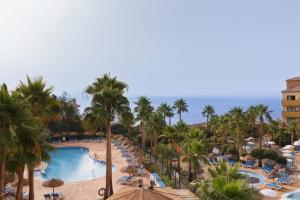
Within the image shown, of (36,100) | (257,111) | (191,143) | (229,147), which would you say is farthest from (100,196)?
(257,111)

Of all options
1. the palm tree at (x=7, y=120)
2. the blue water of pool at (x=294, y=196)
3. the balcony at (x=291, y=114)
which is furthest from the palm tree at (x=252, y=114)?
the palm tree at (x=7, y=120)

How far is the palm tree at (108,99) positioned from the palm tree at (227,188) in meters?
9.47

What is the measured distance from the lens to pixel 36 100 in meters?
16.4

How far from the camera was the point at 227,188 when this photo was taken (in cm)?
1036

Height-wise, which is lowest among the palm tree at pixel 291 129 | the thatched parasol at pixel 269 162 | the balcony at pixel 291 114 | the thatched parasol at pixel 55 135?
the thatched parasol at pixel 269 162

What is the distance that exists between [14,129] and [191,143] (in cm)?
1437

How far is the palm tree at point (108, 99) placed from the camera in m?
19.4

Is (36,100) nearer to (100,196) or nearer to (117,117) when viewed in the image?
(117,117)

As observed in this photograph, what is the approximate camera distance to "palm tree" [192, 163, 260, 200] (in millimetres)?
10297

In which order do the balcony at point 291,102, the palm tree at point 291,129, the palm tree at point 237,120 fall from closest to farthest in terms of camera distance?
the palm tree at point 237,120 → the palm tree at point 291,129 → the balcony at point 291,102

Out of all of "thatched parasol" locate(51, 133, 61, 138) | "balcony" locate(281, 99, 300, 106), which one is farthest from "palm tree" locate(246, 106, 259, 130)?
"thatched parasol" locate(51, 133, 61, 138)

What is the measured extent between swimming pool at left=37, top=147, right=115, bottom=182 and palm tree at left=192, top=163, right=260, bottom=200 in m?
18.6

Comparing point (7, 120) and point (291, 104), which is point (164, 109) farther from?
point (7, 120)

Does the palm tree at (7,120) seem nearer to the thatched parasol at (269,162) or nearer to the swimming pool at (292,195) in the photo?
the swimming pool at (292,195)
